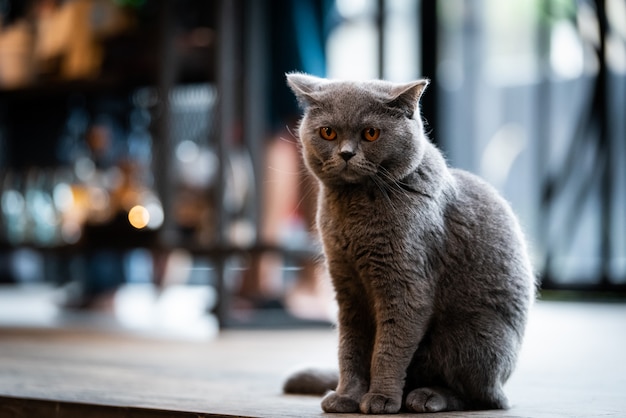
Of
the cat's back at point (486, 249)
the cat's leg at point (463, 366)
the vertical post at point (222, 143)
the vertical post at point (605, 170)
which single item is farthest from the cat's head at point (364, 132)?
the vertical post at point (605, 170)

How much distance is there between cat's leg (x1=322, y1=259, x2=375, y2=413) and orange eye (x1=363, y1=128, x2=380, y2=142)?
0.25 meters

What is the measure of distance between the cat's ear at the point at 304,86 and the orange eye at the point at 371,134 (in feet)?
0.40

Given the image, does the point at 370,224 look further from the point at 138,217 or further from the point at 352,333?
the point at 138,217

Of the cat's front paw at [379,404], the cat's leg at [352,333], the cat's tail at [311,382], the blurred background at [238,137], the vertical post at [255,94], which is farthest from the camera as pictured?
the vertical post at [255,94]

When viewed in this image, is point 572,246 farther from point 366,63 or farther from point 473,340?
point 473,340

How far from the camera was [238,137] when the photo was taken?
13.6ft

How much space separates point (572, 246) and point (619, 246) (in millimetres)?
324

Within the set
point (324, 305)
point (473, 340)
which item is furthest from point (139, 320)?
point (473, 340)

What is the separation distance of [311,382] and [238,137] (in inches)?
97.6

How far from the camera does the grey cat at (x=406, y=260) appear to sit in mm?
1472

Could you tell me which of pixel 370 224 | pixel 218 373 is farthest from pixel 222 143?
pixel 370 224

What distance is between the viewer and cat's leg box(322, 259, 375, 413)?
1.55 metres

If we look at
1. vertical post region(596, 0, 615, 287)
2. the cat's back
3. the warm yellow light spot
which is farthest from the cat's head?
vertical post region(596, 0, 615, 287)

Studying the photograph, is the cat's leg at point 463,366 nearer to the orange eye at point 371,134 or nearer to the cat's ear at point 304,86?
the orange eye at point 371,134
